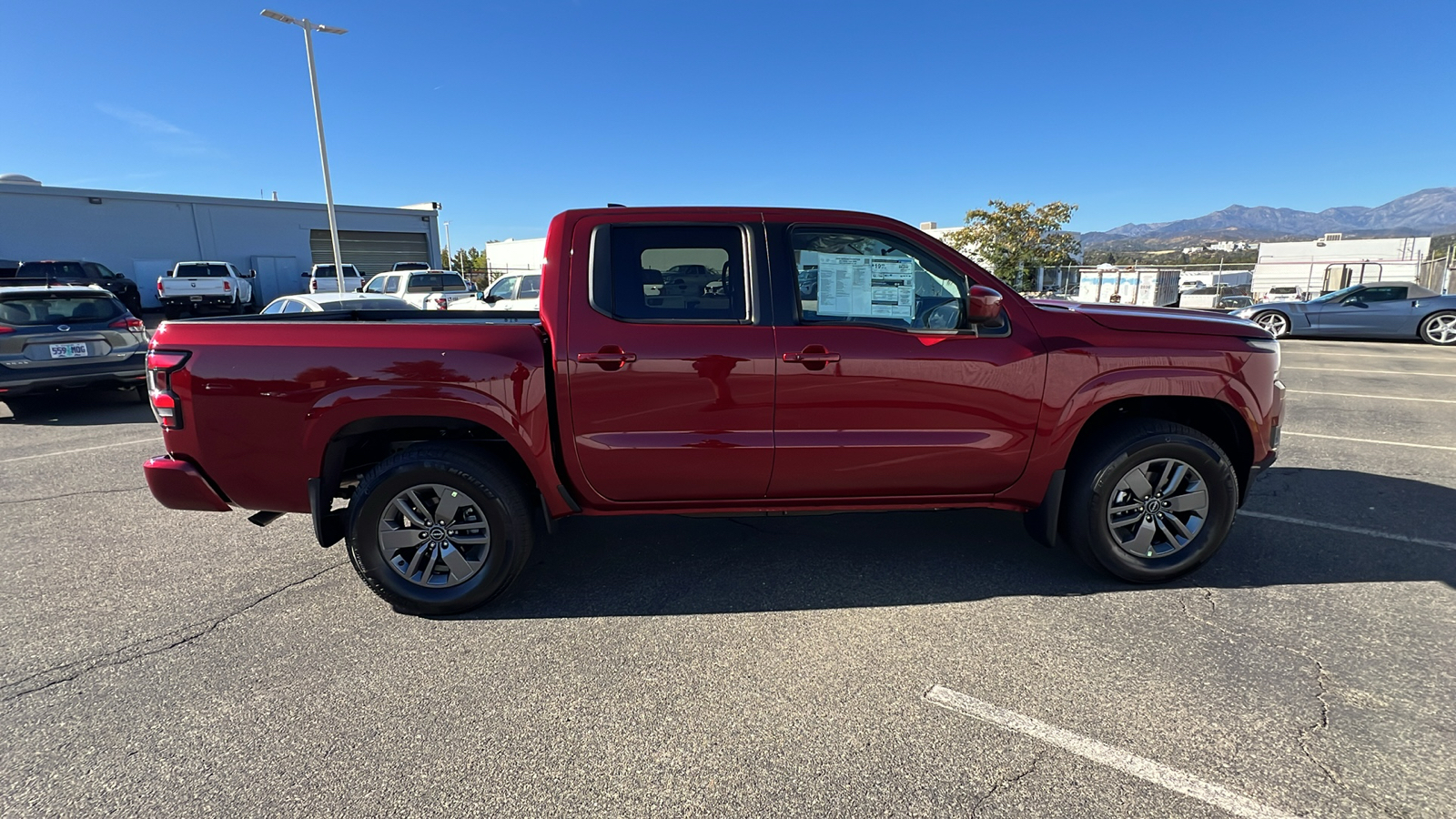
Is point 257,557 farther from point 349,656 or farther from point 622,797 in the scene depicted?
point 622,797

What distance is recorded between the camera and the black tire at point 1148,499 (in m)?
3.41

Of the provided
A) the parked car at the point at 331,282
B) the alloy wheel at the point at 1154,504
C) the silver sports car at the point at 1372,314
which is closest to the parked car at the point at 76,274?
the parked car at the point at 331,282

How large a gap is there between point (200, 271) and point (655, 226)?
25.3 metres

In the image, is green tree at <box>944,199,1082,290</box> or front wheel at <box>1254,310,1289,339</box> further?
green tree at <box>944,199,1082,290</box>

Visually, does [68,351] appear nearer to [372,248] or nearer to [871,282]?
[871,282]

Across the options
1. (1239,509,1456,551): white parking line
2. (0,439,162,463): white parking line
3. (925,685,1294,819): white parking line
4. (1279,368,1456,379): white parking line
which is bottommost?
(925,685,1294,819): white parking line

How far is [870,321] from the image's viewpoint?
10.9 ft

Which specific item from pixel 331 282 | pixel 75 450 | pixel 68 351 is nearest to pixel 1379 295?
pixel 75 450

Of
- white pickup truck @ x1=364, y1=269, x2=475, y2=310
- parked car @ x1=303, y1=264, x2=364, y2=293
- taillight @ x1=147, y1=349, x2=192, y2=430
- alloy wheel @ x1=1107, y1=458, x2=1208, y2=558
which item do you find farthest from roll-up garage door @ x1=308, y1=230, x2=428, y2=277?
alloy wheel @ x1=1107, y1=458, x2=1208, y2=558

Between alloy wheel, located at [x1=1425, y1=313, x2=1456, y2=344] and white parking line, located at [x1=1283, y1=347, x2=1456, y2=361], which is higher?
alloy wheel, located at [x1=1425, y1=313, x2=1456, y2=344]

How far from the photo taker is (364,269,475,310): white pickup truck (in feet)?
52.5

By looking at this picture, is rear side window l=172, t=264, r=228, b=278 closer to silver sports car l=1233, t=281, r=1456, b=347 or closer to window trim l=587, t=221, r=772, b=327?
window trim l=587, t=221, r=772, b=327

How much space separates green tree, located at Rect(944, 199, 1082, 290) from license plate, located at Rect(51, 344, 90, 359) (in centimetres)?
4249

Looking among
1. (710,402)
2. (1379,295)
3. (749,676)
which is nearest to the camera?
(749,676)
